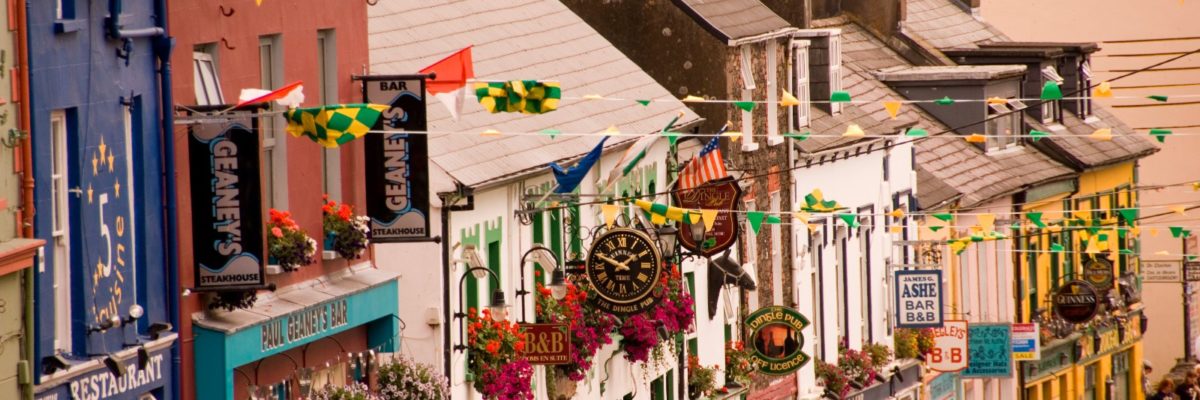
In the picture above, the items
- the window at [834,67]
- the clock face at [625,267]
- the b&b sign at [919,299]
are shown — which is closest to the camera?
the clock face at [625,267]

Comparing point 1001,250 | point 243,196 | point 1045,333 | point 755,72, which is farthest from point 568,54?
point 1045,333

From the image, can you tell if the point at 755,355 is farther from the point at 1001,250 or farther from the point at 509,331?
the point at 1001,250

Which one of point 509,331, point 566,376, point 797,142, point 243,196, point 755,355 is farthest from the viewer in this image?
point 797,142

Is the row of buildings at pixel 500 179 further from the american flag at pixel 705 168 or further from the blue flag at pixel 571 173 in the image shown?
the american flag at pixel 705 168

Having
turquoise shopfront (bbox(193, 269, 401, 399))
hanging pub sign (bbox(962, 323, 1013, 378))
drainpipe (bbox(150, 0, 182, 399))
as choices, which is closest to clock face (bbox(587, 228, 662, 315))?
turquoise shopfront (bbox(193, 269, 401, 399))

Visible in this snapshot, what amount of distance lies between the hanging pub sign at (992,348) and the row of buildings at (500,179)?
117 cm

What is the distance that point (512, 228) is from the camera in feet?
95.3

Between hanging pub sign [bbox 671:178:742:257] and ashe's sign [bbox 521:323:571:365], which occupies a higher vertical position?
hanging pub sign [bbox 671:178:742:257]

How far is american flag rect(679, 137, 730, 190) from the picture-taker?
32.9 metres

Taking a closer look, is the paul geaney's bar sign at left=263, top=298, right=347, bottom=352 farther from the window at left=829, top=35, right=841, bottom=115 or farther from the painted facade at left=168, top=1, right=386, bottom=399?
the window at left=829, top=35, right=841, bottom=115

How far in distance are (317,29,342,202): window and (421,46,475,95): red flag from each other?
2.90 ft

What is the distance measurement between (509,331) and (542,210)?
174 centimetres

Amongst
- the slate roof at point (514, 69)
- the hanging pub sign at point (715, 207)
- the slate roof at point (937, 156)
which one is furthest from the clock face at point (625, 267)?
the slate roof at point (937, 156)

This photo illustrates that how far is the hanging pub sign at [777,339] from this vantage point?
36750mm
